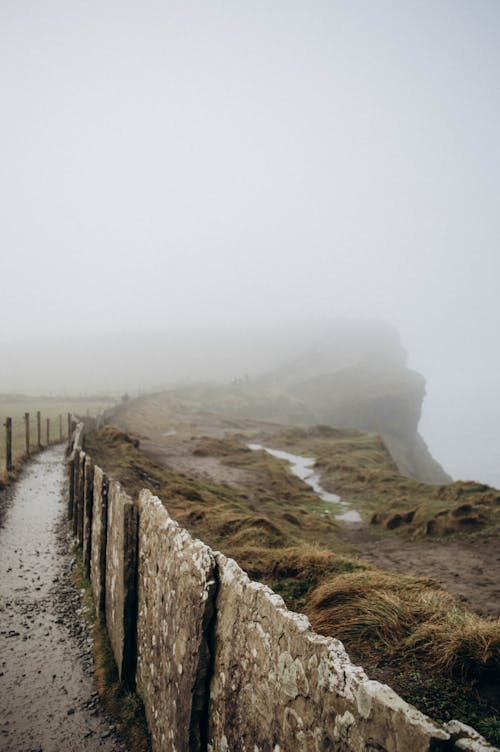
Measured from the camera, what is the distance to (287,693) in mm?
2945

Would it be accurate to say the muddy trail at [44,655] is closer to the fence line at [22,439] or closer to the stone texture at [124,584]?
the stone texture at [124,584]

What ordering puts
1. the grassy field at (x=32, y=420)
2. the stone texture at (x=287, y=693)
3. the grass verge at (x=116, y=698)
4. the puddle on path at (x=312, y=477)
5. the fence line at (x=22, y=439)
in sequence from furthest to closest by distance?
1. the grassy field at (x=32, y=420)
2. the puddle on path at (x=312, y=477)
3. the fence line at (x=22, y=439)
4. the grass verge at (x=116, y=698)
5. the stone texture at (x=287, y=693)

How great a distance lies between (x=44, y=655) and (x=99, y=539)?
6.29 feet

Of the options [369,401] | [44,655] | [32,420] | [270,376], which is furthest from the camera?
[270,376]

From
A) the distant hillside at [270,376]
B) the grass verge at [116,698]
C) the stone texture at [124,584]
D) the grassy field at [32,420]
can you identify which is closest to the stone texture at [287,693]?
the grass verge at [116,698]

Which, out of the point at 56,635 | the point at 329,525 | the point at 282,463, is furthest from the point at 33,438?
the point at 56,635

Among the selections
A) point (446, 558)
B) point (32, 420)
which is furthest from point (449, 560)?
point (32, 420)

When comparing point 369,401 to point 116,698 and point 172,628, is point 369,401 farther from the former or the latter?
point 172,628

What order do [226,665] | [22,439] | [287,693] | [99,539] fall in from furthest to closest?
[22,439] → [99,539] → [226,665] → [287,693]

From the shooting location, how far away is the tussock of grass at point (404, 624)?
14.0 ft

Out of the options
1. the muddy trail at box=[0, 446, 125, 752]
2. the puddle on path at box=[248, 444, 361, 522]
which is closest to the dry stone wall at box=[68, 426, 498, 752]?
the muddy trail at box=[0, 446, 125, 752]

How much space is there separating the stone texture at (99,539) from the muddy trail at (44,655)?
56cm

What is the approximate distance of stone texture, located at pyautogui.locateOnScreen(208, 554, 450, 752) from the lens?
2262 millimetres

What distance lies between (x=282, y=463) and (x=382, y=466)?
739cm
